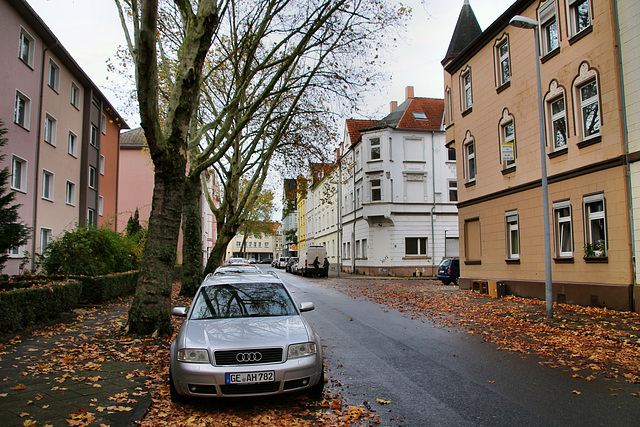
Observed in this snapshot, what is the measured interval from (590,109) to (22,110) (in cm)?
2179

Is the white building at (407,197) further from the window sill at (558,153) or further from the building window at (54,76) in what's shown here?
the window sill at (558,153)

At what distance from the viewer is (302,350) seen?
543 centimetres

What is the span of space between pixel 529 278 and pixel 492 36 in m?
9.92

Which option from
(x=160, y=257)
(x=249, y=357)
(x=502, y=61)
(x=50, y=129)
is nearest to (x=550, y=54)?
(x=502, y=61)

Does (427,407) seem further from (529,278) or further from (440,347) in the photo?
(529,278)

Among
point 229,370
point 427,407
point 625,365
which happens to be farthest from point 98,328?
point 625,365

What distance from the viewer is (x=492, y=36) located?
64.5ft

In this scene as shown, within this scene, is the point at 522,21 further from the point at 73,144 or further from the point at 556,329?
the point at 73,144

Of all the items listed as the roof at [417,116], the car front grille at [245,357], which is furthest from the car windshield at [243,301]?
the roof at [417,116]

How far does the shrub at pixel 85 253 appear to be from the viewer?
15.5m

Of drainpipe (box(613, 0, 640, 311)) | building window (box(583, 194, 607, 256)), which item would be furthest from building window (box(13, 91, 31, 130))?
drainpipe (box(613, 0, 640, 311))

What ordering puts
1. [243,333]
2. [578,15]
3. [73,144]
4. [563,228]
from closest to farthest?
[243,333], [578,15], [563,228], [73,144]

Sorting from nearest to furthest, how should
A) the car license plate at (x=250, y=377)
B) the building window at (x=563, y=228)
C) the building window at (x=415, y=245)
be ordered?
the car license plate at (x=250, y=377) → the building window at (x=563, y=228) → the building window at (x=415, y=245)

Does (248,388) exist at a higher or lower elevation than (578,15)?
lower
